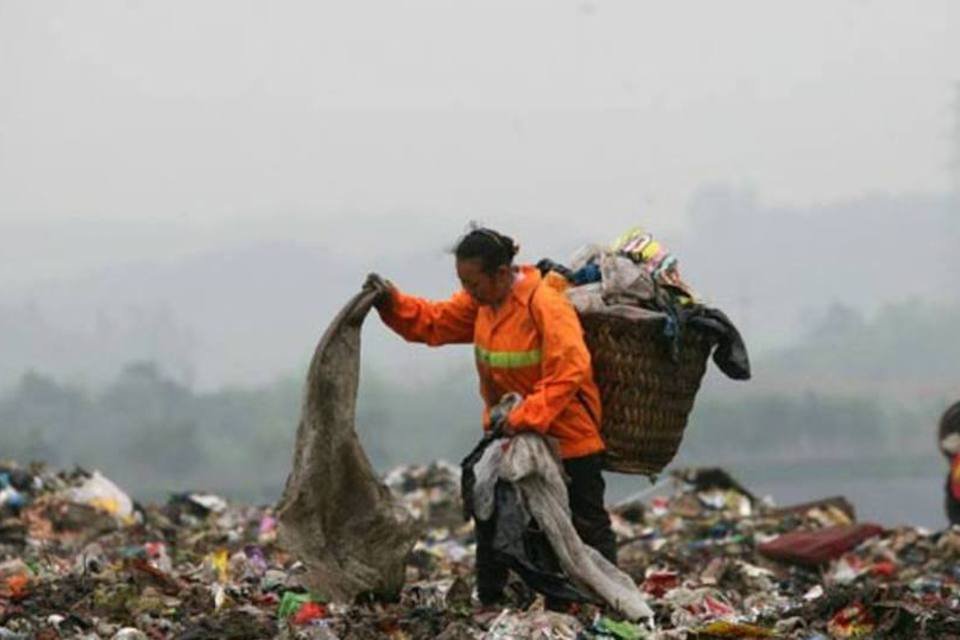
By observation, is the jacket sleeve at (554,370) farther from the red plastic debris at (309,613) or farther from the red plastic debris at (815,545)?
the red plastic debris at (815,545)

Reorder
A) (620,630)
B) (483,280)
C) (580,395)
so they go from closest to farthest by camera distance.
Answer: (620,630), (483,280), (580,395)

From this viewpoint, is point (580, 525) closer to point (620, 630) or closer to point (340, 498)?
point (620, 630)

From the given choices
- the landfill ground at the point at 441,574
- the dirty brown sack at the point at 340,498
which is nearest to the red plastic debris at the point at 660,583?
the landfill ground at the point at 441,574

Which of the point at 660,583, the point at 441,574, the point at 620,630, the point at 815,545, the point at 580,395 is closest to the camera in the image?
the point at 620,630

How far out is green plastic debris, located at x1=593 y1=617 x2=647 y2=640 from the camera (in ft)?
24.4

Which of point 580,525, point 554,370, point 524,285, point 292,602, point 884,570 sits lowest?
point 884,570

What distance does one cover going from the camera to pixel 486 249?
7859 millimetres

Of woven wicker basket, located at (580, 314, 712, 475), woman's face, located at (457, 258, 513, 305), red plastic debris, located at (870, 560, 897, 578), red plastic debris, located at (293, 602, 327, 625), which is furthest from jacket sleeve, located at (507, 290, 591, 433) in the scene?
red plastic debris, located at (870, 560, 897, 578)

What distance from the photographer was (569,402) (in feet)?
25.9

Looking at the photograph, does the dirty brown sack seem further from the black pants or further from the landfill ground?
the black pants

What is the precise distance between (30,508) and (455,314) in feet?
28.4

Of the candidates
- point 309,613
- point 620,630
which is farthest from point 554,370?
point 309,613

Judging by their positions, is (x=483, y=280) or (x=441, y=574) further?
(x=441, y=574)

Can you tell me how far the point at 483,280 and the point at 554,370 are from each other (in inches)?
18.3
